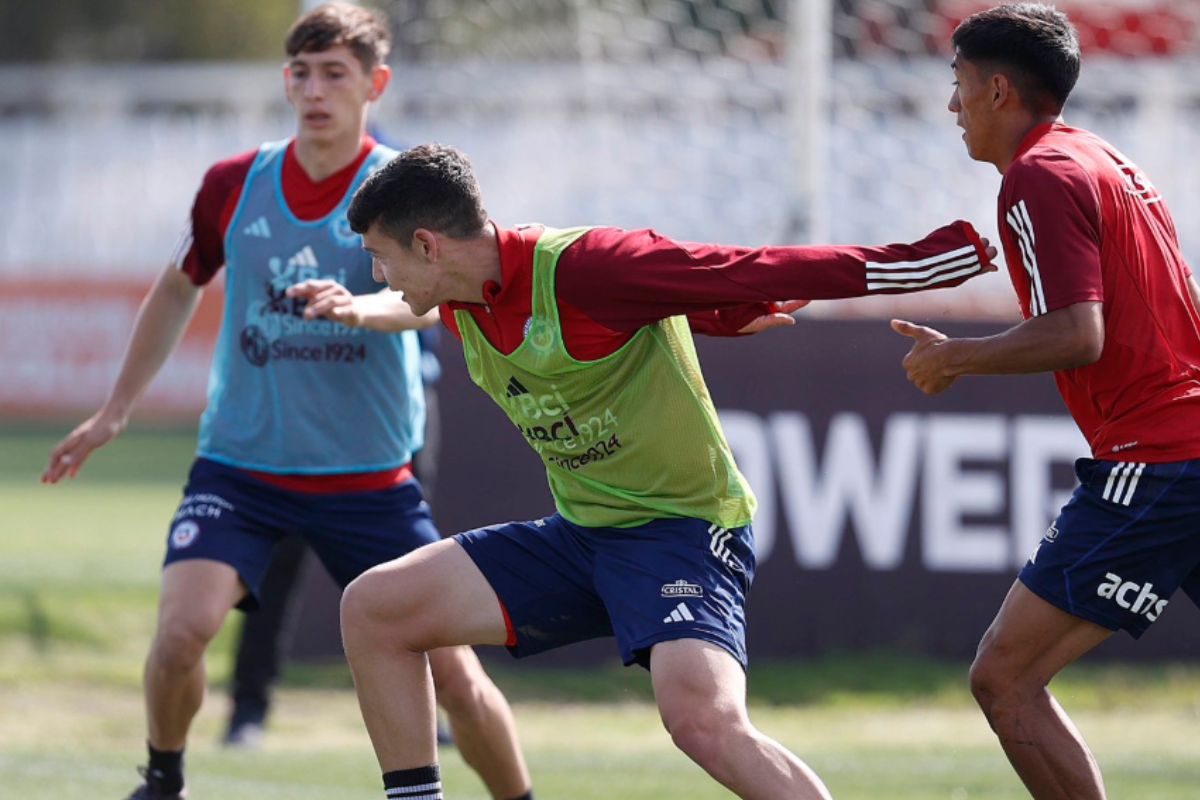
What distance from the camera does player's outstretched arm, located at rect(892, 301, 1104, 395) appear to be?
4.38m

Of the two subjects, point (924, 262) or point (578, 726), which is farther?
point (578, 726)

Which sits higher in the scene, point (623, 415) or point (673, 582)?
point (623, 415)

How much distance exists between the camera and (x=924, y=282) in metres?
4.46

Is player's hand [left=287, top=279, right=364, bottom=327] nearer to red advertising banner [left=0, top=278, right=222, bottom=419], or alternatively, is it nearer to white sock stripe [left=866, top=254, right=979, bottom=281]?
white sock stripe [left=866, top=254, right=979, bottom=281]

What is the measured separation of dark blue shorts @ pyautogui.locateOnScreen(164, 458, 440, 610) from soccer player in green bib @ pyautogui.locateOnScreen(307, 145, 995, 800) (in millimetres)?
1019

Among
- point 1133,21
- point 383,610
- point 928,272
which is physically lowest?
point 383,610

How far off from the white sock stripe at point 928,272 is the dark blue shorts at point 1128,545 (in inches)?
30.1

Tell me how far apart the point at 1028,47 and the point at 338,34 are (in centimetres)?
243

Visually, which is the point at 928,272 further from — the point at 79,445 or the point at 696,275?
the point at 79,445

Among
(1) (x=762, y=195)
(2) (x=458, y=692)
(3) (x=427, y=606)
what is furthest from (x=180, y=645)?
(1) (x=762, y=195)

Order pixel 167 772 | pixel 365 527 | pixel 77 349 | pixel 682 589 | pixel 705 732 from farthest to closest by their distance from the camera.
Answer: pixel 77 349
pixel 365 527
pixel 167 772
pixel 682 589
pixel 705 732

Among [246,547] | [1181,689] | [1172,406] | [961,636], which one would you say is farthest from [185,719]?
[1181,689]

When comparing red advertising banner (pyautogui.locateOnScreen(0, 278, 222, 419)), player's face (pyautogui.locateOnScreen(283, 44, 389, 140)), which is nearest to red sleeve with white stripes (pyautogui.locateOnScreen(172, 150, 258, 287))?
player's face (pyautogui.locateOnScreen(283, 44, 389, 140))

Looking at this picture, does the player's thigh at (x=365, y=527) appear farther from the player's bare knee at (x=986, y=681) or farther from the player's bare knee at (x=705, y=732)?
the player's bare knee at (x=986, y=681)
